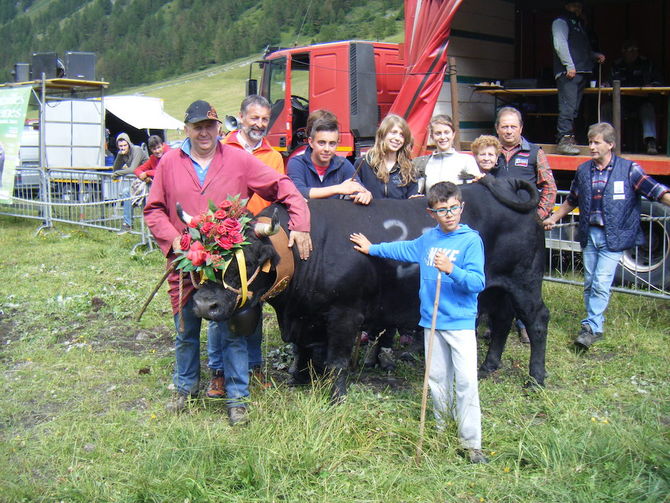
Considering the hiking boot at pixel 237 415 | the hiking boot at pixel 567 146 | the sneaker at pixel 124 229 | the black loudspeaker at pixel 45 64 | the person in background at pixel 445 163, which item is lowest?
the hiking boot at pixel 237 415

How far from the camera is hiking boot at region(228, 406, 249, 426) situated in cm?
437

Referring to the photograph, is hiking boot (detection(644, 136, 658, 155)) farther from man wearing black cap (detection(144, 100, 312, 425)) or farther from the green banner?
the green banner

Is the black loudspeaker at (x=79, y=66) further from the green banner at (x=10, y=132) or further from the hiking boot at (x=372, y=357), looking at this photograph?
the hiking boot at (x=372, y=357)

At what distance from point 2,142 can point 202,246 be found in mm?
10629

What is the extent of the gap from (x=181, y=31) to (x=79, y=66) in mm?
93802

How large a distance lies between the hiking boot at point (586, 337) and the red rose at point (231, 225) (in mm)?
3280

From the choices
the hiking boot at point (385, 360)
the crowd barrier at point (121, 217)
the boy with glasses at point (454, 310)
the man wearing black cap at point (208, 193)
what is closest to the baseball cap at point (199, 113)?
the man wearing black cap at point (208, 193)

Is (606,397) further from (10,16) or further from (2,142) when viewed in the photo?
(10,16)

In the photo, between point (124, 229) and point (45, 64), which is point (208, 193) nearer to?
point (124, 229)

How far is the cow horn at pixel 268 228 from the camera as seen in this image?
412cm

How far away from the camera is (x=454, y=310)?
13.0ft

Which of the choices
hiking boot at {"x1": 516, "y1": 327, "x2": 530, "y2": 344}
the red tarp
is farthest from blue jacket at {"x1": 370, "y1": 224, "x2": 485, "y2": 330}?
the red tarp

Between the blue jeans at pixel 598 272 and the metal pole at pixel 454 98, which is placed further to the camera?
the metal pole at pixel 454 98

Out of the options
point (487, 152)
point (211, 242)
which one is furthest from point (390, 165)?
point (211, 242)
